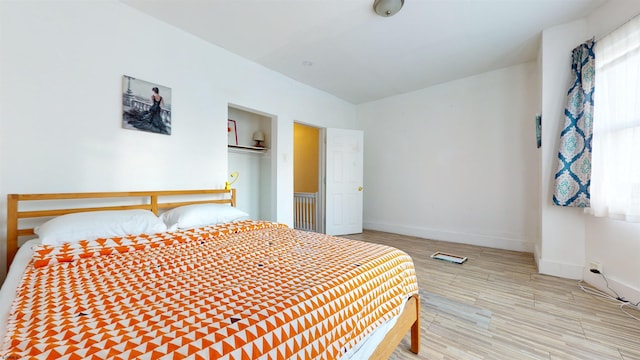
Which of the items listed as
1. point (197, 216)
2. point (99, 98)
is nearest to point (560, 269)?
point (197, 216)

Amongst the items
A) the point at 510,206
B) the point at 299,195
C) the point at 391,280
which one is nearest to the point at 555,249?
the point at 510,206

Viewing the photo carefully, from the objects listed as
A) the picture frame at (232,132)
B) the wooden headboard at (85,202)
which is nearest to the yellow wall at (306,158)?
the picture frame at (232,132)

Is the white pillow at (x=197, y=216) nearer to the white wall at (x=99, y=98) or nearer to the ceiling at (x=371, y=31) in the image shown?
the white wall at (x=99, y=98)

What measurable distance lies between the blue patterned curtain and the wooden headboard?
3597 mm

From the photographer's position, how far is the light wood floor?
1419 millimetres

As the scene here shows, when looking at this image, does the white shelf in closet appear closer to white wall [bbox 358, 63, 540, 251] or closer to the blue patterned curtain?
white wall [bbox 358, 63, 540, 251]

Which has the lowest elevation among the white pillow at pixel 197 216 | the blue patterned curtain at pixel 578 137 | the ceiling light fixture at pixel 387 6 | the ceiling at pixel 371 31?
the white pillow at pixel 197 216

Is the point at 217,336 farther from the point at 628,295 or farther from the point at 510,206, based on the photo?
the point at 510,206

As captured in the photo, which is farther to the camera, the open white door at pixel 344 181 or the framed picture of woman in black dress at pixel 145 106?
the open white door at pixel 344 181

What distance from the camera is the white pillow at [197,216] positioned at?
79.5 inches

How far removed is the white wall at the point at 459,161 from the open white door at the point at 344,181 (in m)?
0.45

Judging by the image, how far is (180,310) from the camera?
757mm

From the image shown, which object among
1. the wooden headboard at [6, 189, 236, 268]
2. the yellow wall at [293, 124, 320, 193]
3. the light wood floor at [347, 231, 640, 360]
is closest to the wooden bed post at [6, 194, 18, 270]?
the wooden headboard at [6, 189, 236, 268]

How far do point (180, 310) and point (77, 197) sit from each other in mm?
1847
